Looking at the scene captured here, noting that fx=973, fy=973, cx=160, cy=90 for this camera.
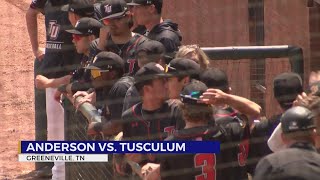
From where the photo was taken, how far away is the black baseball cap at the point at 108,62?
16.4 feet

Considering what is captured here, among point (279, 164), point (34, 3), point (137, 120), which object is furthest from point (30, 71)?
point (279, 164)

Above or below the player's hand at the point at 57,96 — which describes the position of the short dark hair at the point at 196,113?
below

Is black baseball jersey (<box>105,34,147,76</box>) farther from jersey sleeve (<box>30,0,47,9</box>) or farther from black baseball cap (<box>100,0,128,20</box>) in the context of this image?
jersey sleeve (<box>30,0,47,9</box>)

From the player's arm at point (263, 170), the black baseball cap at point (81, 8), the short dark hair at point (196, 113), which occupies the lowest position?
the player's arm at point (263, 170)

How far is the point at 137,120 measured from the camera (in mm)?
4453

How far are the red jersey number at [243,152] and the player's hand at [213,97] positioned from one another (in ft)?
0.67

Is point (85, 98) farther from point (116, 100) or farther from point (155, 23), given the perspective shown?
point (155, 23)

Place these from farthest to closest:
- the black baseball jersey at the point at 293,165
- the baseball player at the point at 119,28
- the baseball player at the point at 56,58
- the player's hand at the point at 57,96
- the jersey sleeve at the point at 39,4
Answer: the jersey sleeve at the point at 39,4 < the baseball player at the point at 56,58 < the player's hand at the point at 57,96 < the baseball player at the point at 119,28 < the black baseball jersey at the point at 293,165

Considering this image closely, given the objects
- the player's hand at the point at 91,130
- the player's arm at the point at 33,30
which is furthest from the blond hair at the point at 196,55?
the player's arm at the point at 33,30

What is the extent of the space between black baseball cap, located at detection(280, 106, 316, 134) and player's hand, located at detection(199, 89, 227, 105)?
2.03 ft

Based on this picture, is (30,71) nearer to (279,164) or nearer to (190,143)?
(190,143)

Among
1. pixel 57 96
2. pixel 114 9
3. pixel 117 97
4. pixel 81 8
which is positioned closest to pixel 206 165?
pixel 117 97

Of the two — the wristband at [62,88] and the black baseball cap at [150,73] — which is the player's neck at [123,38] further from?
the black baseball cap at [150,73]

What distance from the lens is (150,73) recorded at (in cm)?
450
